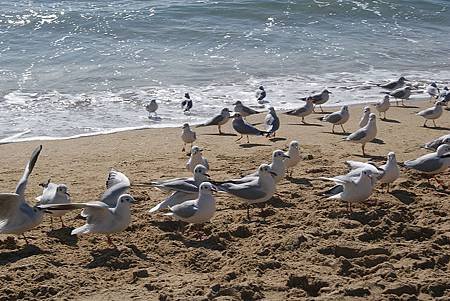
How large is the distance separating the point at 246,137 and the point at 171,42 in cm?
1084

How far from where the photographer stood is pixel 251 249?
6.80 metres

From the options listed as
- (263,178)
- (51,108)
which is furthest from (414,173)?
(51,108)

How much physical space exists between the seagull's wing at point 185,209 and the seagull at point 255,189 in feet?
2.01

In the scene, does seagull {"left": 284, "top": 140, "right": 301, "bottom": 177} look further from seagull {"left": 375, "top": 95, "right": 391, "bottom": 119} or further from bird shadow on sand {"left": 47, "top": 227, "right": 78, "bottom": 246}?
seagull {"left": 375, "top": 95, "right": 391, "bottom": 119}

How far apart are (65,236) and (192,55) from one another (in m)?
14.3

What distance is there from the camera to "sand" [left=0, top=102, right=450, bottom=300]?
582cm

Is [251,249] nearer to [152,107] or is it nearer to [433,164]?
[433,164]

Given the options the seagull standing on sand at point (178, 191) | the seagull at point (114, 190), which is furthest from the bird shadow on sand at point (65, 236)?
the seagull standing on sand at point (178, 191)

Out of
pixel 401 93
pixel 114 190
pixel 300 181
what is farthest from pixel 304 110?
pixel 114 190

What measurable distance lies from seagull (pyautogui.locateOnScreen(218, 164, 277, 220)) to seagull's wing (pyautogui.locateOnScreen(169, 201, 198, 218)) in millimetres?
613

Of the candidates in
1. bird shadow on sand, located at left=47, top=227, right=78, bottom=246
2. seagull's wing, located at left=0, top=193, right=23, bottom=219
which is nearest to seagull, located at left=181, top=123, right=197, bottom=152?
bird shadow on sand, located at left=47, top=227, right=78, bottom=246

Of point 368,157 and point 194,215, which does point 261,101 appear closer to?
point 368,157

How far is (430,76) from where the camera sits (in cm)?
1912

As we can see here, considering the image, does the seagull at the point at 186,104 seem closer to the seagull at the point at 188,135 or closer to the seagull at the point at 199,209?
the seagull at the point at 188,135
